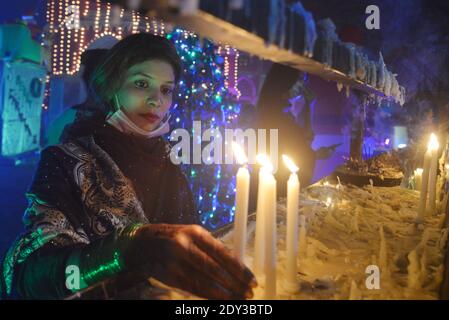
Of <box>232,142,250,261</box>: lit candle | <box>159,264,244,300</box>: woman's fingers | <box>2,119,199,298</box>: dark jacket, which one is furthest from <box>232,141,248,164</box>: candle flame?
<box>2,119,199,298</box>: dark jacket

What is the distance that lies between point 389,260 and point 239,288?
0.73 meters

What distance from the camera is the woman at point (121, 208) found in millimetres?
979

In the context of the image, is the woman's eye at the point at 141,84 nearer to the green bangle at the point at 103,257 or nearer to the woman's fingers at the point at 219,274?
the green bangle at the point at 103,257

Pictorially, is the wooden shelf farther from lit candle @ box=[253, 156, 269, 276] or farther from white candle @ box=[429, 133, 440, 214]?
white candle @ box=[429, 133, 440, 214]

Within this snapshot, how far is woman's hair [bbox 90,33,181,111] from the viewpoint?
6.98 ft

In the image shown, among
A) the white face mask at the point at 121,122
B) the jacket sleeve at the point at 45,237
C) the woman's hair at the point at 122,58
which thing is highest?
the woman's hair at the point at 122,58

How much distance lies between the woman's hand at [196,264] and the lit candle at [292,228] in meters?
0.16

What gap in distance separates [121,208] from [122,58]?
930 millimetres

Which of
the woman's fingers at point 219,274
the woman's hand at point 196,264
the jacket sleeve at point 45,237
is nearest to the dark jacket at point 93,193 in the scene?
the jacket sleeve at point 45,237

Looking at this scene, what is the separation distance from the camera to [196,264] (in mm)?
952

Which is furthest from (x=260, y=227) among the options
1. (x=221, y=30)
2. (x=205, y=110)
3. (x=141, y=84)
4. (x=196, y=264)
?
(x=205, y=110)

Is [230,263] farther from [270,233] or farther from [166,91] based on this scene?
[166,91]

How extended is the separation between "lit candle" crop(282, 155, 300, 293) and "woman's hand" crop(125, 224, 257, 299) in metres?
0.16

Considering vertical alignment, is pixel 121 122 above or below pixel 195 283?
above
